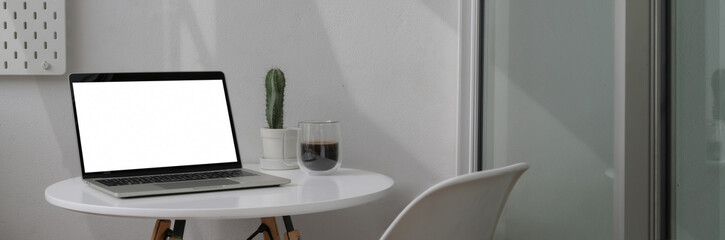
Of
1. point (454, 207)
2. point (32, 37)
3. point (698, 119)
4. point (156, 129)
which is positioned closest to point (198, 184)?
point (156, 129)

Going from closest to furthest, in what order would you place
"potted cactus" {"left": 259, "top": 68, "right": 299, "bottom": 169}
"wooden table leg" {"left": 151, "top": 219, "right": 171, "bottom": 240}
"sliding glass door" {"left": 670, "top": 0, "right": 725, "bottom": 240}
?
"sliding glass door" {"left": 670, "top": 0, "right": 725, "bottom": 240} → "wooden table leg" {"left": 151, "top": 219, "right": 171, "bottom": 240} → "potted cactus" {"left": 259, "top": 68, "right": 299, "bottom": 169}

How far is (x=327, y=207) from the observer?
1.26 metres

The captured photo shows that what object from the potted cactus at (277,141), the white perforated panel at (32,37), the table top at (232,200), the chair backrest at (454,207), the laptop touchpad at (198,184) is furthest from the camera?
the white perforated panel at (32,37)

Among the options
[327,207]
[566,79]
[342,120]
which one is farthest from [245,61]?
[566,79]

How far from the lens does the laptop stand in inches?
59.6

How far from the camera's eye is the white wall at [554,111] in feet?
3.34

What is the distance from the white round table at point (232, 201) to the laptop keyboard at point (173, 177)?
0.16 ft

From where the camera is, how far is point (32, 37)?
1.82 m

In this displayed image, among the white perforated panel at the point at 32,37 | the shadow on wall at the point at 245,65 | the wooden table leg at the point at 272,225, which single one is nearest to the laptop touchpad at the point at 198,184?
the wooden table leg at the point at 272,225

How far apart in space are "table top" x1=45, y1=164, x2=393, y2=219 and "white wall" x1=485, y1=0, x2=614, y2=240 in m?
0.31

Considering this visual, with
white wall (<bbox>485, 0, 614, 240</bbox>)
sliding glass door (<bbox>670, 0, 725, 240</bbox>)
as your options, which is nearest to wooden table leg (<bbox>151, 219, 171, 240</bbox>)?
white wall (<bbox>485, 0, 614, 240</bbox>)

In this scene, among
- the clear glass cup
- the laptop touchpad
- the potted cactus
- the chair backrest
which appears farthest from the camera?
the potted cactus

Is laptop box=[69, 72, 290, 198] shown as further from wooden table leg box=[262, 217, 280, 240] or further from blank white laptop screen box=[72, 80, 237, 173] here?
wooden table leg box=[262, 217, 280, 240]

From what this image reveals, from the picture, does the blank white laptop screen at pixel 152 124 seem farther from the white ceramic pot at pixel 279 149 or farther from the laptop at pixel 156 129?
the white ceramic pot at pixel 279 149
